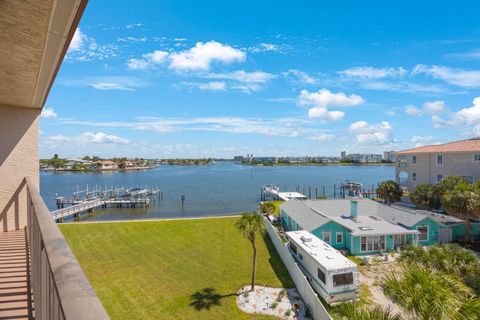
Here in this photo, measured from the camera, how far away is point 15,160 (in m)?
6.59

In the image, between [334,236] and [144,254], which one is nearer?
[144,254]

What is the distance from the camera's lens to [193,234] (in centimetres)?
2402

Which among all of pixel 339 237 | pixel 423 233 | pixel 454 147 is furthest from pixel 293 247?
pixel 454 147

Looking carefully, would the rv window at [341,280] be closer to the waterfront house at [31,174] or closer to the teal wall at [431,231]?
the teal wall at [431,231]

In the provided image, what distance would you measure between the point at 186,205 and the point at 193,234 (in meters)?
22.2

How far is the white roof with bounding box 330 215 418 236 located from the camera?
20188 millimetres

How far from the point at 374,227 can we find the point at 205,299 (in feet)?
45.7

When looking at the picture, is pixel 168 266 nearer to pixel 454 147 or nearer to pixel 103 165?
pixel 454 147

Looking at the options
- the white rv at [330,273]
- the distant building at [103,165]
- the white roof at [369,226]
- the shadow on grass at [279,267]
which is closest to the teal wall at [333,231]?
the white roof at [369,226]

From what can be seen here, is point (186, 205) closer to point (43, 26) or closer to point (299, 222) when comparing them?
point (299, 222)

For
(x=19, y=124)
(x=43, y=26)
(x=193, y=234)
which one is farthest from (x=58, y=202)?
(x=43, y=26)

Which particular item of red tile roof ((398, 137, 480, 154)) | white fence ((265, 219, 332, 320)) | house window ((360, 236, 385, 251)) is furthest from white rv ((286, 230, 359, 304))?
red tile roof ((398, 137, 480, 154))

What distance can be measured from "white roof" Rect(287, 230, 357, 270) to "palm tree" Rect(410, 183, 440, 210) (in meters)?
16.9

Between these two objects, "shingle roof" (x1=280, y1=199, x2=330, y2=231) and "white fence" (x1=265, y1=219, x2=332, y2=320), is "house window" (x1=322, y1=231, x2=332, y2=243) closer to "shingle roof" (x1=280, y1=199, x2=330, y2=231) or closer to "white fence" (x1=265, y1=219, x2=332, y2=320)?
"shingle roof" (x1=280, y1=199, x2=330, y2=231)
